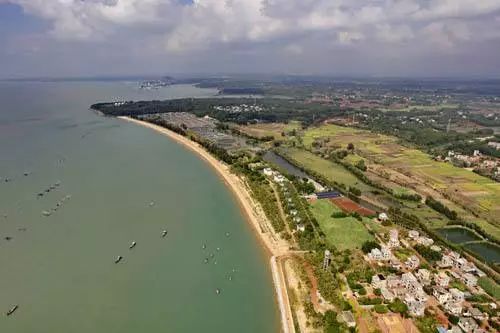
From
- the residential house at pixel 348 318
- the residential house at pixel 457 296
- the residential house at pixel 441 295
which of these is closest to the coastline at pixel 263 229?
the residential house at pixel 348 318

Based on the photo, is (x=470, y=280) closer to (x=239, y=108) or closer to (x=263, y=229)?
(x=263, y=229)

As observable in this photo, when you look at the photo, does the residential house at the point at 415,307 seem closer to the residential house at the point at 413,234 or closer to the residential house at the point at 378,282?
the residential house at the point at 378,282

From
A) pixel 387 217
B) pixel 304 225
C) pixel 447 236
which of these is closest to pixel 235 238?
pixel 304 225

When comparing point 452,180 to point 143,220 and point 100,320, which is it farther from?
point 100,320

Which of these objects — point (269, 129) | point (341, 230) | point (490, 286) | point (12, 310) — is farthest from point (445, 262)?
point (269, 129)

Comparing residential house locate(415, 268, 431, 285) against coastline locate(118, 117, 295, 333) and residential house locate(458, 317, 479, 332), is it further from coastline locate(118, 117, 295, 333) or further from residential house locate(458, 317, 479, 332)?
coastline locate(118, 117, 295, 333)

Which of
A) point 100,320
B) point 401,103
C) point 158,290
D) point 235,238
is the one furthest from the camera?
point 401,103

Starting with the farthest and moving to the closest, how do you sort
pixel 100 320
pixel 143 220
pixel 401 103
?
pixel 401 103, pixel 143 220, pixel 100 320
